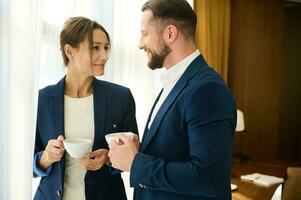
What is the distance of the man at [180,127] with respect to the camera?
3.01 ft

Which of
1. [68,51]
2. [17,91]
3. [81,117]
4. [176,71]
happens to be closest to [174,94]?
[176,71]

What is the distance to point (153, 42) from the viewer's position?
108 cm

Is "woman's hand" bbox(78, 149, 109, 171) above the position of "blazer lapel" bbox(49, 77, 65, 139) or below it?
below

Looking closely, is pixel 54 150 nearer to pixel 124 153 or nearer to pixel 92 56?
pixel 124 153

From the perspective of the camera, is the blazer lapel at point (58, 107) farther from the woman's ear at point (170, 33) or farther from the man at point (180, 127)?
the woman's ear at point (170, 33)

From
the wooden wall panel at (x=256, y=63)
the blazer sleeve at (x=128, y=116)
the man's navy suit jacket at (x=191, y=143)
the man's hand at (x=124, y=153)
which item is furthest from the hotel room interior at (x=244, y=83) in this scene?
the man's navy suit jacket at (x=191, y=143)

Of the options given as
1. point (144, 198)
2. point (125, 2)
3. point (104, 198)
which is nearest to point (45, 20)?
point (125, 2)

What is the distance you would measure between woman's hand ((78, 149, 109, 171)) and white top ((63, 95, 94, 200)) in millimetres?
82

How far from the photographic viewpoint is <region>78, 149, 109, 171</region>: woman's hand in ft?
4.02

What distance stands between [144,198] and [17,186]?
2.30 ft

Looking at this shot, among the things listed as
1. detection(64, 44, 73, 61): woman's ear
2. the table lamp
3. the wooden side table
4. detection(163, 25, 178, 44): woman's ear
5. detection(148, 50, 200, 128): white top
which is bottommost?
the wooden side table

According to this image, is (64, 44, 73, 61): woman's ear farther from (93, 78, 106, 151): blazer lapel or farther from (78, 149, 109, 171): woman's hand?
(78, 149, 109, 171): woman's hand

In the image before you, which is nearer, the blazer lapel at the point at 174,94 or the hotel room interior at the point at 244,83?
the blazer lapel at the point at 174,94

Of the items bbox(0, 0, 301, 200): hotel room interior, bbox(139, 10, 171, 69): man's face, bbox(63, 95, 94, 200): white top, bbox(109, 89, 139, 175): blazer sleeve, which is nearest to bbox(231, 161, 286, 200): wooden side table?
bbox(0, 0, 301, 200): hotel room interior
